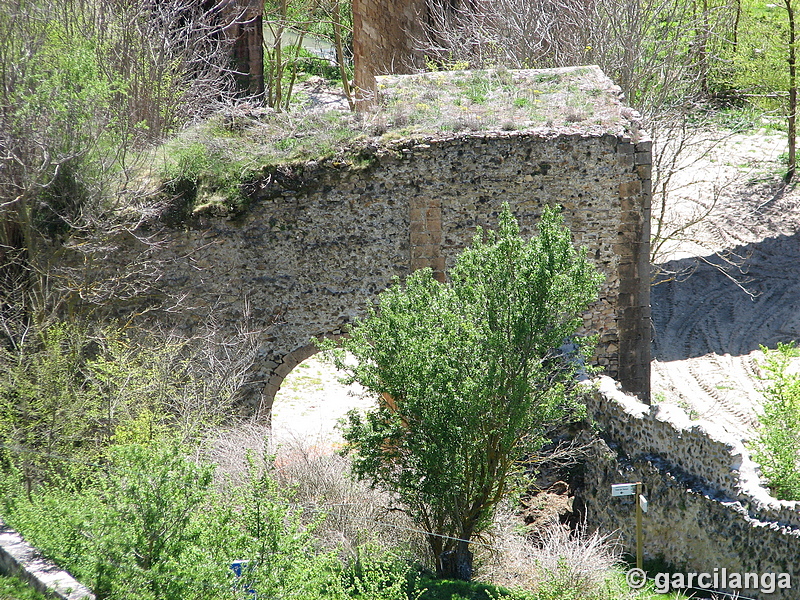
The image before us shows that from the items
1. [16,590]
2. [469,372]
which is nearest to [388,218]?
[469,372]

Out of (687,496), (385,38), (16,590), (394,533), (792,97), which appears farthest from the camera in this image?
(792,97)

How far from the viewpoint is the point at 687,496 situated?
376 inches

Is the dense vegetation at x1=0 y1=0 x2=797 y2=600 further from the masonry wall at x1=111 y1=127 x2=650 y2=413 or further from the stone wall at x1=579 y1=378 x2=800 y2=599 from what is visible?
the stone wall at x1=579 y1=378 x2=800 y2=599

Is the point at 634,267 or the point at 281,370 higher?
the point at 634,267

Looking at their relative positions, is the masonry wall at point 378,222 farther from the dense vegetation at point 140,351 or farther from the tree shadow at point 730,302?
→ the tree shadow at point 730,302

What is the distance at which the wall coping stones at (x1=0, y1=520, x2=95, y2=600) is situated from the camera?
22.8 feet

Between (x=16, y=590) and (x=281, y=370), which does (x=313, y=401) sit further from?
(x=16, y=590)

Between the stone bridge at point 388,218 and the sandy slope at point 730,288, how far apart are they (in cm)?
476

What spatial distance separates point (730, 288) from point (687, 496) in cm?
1050

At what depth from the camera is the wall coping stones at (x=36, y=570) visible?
22.8 feet

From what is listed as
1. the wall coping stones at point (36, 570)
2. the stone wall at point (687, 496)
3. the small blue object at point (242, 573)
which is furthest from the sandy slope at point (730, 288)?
the wall coping stones at point (36, 570)

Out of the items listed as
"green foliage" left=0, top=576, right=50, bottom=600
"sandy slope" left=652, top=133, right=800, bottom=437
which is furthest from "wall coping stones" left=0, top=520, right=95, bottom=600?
"sandy slope" left=652, top=133, right=800, bottom=437

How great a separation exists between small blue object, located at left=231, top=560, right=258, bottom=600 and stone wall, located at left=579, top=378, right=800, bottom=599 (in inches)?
194

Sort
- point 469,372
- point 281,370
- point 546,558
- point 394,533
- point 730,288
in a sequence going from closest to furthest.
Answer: point 469,372 < point 546,558 < point 394,533 < point 281,370 < point 730,288
